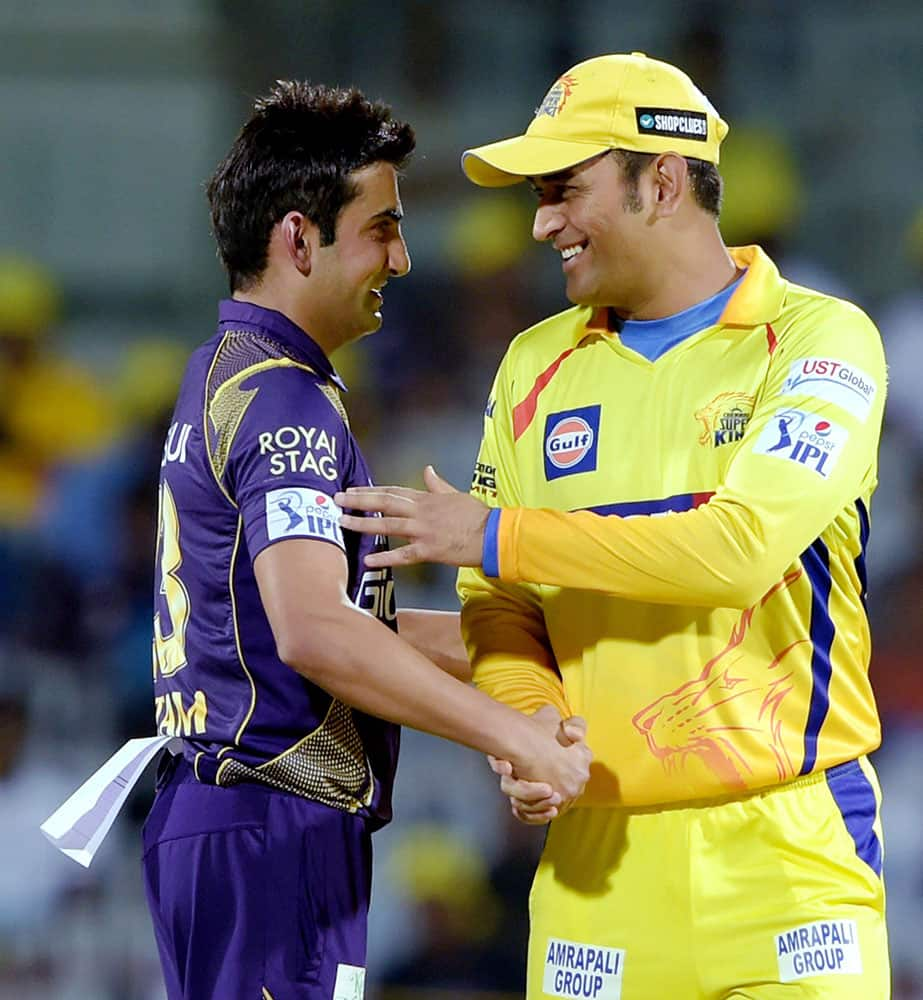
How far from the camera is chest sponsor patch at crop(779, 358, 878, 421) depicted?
254 cm

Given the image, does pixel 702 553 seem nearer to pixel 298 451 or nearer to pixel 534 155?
pixel 298 451

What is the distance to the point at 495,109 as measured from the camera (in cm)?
664

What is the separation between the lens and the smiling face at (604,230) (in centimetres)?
278

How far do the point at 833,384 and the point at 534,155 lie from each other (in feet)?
2.05

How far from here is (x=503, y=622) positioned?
280cm

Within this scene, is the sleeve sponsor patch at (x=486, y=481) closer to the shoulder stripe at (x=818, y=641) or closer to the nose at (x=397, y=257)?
the nose at (x=397, y=257)

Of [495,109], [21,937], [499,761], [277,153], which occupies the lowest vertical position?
[21,937]

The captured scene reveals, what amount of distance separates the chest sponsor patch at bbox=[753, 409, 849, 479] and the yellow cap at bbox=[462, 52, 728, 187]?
1.81 ft

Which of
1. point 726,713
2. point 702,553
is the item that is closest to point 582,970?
point 726,713

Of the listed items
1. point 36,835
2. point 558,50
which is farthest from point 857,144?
point 36,835

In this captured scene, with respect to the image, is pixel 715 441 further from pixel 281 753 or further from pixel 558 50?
pixel 558 50

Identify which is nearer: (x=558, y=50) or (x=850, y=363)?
(x=850, y=363)

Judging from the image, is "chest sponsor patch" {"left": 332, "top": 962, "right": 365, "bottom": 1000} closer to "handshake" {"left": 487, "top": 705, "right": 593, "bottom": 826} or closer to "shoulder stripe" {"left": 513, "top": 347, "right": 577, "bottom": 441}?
"handshake" {"left": 487, "top": 705, "right": 593, "bottom": 826}

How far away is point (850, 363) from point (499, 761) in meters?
0.81
